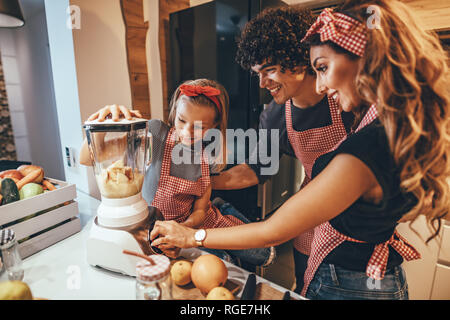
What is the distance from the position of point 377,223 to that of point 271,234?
11.1 inches

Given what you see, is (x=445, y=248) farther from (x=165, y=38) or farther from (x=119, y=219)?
→ (x=165, y=38)

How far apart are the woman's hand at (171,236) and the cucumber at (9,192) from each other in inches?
20.4

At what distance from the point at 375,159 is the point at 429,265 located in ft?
5.09

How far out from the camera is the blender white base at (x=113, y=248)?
75cm

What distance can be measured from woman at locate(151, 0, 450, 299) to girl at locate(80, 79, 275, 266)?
28cm

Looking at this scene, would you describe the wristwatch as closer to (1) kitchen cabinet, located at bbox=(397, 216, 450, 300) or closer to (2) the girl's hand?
(2) the girl's hand

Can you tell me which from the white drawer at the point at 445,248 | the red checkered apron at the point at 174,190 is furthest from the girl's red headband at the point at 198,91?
the white drawer at the point at 445,248

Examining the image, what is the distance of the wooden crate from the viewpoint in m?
0.88

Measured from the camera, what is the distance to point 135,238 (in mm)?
765

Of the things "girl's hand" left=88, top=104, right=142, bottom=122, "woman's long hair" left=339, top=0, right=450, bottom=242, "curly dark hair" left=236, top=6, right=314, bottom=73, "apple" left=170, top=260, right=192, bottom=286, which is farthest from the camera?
"curly dark hair" left=236, top=6, right=314, bottom=73

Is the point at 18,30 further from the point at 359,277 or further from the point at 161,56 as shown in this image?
the point at 359,277

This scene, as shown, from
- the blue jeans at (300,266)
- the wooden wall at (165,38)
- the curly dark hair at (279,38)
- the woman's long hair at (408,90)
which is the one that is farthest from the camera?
the wooden wall at (165,38)

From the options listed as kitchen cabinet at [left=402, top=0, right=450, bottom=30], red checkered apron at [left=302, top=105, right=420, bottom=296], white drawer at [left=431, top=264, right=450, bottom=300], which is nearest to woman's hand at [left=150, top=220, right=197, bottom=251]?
red checkered apron at [left=302, top=105, right=420, bottom=296]

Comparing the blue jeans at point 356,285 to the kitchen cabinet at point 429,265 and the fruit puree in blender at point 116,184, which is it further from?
the kitchen cabinet at point 429,265
